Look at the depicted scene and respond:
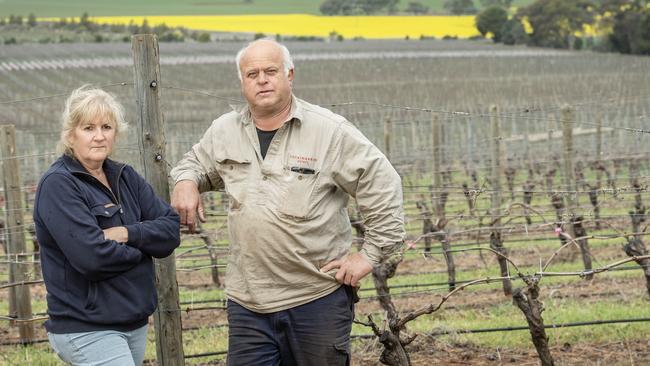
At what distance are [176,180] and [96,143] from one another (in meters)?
0.57

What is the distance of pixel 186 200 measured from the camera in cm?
412

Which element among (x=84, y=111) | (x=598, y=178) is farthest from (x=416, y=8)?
(x=84, y=111)

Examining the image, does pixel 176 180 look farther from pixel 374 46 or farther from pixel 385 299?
pixel 374 46

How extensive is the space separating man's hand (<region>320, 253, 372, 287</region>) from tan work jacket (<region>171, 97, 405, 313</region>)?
28 millimetres

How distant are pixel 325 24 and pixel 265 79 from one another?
61496mm

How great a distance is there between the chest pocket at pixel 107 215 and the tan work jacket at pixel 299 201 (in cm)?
46

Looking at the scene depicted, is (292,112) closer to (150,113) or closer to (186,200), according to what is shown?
(186,200)

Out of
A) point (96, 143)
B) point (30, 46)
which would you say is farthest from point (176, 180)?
point (30, 46)

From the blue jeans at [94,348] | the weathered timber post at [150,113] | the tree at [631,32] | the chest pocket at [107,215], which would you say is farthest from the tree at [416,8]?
the blue jeans at [94,348]

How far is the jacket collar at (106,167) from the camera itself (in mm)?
3667

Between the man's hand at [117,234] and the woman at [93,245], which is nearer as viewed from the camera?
the woman at [93,245]

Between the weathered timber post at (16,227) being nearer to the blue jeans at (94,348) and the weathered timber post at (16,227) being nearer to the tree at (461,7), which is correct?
the blue jeans at (94,348)

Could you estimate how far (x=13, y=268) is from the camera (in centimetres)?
761

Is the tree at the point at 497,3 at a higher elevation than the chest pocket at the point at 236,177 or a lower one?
higher
